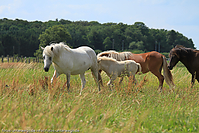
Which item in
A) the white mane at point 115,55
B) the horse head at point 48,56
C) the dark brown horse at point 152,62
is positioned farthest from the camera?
the white mane at point 115,55

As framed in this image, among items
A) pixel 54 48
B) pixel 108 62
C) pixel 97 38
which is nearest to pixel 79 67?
pixel 54 48

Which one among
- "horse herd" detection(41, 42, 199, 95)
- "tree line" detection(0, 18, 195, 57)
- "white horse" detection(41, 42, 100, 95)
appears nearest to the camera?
"white horse" detection(41, 42, 100, 95)

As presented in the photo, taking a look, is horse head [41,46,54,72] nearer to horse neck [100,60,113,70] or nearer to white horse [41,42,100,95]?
white horse [41,42,100,95]

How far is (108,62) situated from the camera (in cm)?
883

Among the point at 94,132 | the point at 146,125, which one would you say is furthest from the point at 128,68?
the point at 94,132

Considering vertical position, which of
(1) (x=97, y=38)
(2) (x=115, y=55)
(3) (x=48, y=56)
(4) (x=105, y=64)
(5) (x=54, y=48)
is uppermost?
(1) (x=97, y=38)

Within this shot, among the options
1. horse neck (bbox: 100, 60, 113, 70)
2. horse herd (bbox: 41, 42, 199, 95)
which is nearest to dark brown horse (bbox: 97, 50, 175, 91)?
horse herd (bbox: 41, 42, 199, 95)

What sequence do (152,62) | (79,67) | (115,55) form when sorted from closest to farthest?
(79,67), (152,62), (115,55)

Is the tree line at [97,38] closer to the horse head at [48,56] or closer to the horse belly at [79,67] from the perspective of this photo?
the horse belly at [79,67]

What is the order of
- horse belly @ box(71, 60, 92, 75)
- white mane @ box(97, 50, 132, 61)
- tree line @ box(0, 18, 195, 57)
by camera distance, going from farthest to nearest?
tree line @ box(0, 18, 195, 57)
white mane @ box(97, 50, 132, 61)
horse belly @ box(71, 60, 92, 75)

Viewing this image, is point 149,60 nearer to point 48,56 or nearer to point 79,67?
point 79,67

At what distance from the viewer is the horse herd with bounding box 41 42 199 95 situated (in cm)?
685

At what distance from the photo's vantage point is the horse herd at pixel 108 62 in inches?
270

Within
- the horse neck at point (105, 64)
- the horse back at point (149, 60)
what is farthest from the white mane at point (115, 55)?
the horse neck at point (105, 64)
